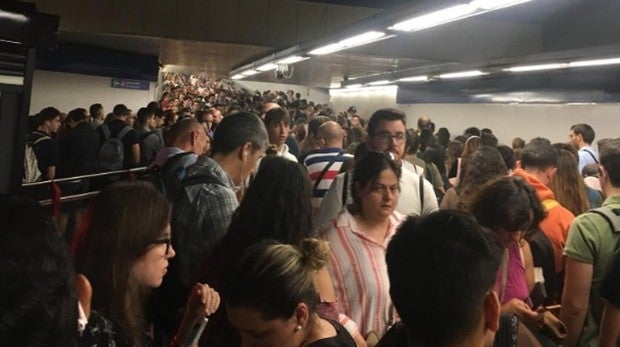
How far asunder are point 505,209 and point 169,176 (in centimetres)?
189

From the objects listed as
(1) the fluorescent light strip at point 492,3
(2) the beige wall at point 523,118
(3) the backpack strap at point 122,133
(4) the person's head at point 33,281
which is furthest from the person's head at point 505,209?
(2) the beige wall at point 523,118

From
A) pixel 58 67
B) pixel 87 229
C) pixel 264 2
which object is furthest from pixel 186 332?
pixel 58 67

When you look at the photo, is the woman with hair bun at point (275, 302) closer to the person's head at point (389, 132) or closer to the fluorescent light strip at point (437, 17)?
the person's head at point (389, 132)

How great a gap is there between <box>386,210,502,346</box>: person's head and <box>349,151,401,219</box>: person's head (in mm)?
1491

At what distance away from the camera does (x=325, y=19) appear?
10.3 metres

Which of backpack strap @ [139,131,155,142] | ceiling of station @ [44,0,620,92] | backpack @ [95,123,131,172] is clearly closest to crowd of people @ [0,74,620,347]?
backpack @ [95,123,131,172]

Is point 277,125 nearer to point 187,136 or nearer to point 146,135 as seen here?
point 187,136

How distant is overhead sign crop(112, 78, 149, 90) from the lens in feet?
49.4

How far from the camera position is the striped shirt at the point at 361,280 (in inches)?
112

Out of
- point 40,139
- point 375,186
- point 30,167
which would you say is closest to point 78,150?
point 40,139

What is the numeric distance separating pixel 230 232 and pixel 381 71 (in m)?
13.9

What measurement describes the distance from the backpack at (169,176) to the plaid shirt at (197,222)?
0.40ft

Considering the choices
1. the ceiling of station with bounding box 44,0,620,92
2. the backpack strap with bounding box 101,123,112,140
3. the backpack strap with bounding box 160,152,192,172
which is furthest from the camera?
the ceiling of station with bounding box 44,0,620,92

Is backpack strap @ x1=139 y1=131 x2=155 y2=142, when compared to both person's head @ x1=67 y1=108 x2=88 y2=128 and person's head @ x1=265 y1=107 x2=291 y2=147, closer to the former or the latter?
person's head @ x1=67 y1=108 x2=88 y2=128
